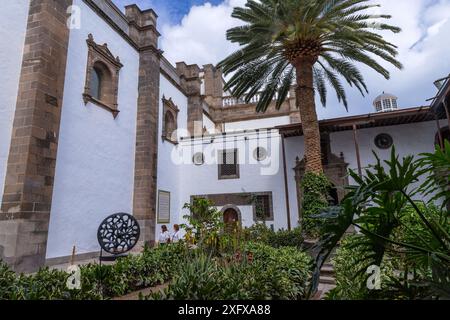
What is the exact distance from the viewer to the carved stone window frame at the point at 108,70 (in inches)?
A: 404

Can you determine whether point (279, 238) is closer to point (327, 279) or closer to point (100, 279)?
point (327, 279)

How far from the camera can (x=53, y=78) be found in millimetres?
8352

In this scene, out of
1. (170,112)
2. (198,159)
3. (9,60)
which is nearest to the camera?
(9,60)

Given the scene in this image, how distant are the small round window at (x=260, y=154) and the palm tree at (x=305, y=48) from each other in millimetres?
3524

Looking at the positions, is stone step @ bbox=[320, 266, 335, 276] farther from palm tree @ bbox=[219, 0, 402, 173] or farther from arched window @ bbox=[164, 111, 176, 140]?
arched window @ bbox=[164, 111, 176, 140]

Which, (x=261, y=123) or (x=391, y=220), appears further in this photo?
(x=261, y=123)

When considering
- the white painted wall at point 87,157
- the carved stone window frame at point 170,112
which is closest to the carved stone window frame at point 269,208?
the carved stone window frame at point 170,112

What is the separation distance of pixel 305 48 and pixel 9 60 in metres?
9.22

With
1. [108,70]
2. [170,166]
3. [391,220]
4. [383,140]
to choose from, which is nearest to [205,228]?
[391,220]

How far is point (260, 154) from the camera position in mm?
15312

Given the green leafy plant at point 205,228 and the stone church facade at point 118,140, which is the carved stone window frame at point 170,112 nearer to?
the stone church facade at point 118,140

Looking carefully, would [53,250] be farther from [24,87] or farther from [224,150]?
[224,150]

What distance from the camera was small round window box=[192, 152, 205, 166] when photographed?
1646 centimetres
